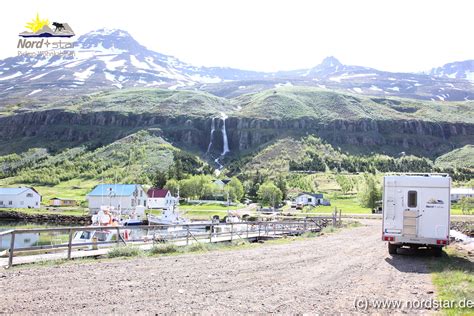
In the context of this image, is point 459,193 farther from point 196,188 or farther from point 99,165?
point 99,165

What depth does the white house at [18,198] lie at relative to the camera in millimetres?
95938

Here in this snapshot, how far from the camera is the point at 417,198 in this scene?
19.1 metres

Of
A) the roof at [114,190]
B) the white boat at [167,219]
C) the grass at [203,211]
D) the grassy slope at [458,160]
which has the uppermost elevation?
the grassy slope at [458,160]

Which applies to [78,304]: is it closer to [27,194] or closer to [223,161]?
[27,194]

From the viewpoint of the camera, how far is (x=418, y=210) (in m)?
19.0

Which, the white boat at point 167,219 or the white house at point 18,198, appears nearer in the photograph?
the white boat at point 167,219

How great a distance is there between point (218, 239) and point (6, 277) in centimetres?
1551

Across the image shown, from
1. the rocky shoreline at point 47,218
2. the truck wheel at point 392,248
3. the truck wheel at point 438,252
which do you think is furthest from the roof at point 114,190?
the truck wheel at point 438,252

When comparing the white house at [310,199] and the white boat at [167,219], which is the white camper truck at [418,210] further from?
the white house at [310,199]

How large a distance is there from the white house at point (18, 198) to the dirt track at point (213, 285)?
8922 cm

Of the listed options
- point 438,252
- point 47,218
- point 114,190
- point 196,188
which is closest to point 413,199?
point 438,252

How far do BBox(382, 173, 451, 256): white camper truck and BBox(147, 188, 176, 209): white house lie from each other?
83476mm

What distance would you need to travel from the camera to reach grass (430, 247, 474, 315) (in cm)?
1112

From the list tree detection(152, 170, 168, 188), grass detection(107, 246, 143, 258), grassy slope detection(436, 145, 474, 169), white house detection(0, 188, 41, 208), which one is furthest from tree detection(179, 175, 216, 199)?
grassy slope detection(436, 145, 474, 169)
